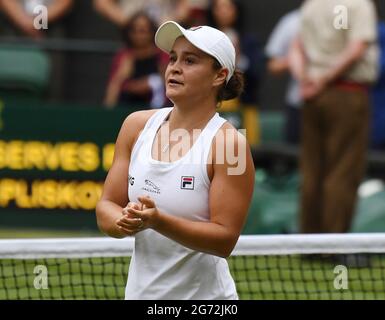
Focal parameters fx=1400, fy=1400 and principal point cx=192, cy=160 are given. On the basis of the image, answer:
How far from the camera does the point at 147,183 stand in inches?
220

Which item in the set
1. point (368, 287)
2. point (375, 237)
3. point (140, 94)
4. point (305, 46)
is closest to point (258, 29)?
point (140, 94)

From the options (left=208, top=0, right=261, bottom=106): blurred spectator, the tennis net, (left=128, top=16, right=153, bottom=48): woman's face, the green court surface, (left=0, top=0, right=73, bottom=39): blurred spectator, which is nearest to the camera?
the tennis net

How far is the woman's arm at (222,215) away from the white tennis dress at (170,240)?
0.23 ft

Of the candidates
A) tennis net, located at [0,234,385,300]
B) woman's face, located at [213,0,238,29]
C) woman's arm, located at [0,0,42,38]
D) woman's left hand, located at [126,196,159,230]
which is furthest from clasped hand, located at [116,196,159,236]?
woman's arm, located at [0,0,42,38]

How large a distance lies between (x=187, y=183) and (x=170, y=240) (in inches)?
9.4

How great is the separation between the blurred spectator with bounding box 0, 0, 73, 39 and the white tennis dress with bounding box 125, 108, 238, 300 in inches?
336

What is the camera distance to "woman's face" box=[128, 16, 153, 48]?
1260 cm

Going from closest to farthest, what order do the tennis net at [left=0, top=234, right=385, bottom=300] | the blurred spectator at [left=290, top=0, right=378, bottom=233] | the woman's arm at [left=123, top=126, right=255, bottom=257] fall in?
the woman's arm at [left=123, top=126, right=255, bottom=257], the tennis net at [left=0, top=234, right=385, bottom=300], the blurred spectator at [left=290, top=0, right=378, bottom=233]

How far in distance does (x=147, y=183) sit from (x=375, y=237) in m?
2.26

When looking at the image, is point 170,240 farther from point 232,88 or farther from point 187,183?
point 232,88

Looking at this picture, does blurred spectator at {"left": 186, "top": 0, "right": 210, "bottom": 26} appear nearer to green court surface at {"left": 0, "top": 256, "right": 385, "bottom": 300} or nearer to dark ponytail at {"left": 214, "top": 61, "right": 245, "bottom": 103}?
green court surface at {"left": 0, "top": 256, "right": 385, "bottom": 300}
